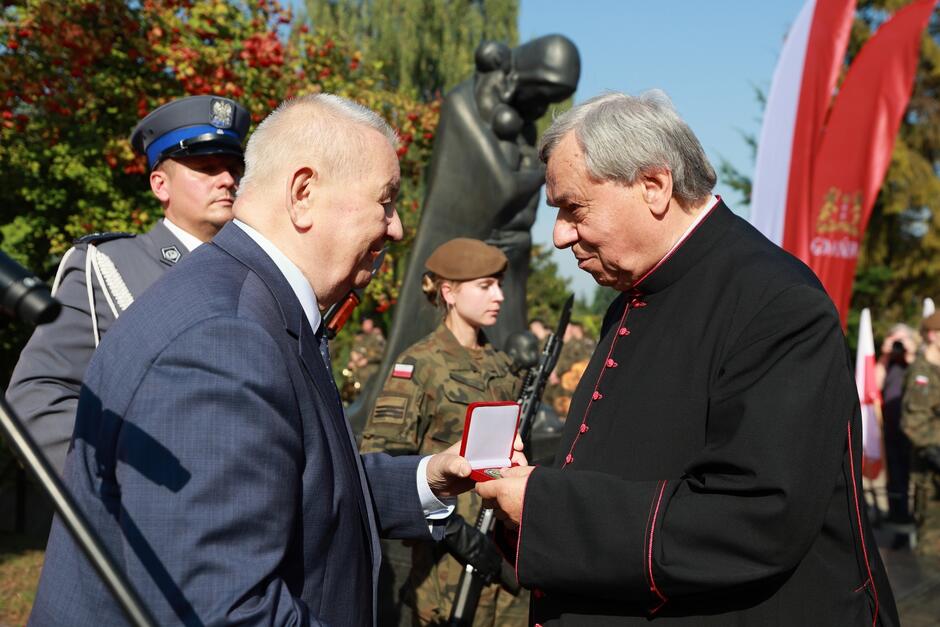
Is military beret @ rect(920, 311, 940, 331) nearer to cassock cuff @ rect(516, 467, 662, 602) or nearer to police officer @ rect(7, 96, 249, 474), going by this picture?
police officer @ rect(7, 96, 249, 474)

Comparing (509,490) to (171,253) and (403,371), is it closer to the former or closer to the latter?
(171,253)

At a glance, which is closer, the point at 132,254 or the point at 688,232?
the point at 688,232

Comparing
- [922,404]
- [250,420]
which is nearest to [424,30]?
[922,404]

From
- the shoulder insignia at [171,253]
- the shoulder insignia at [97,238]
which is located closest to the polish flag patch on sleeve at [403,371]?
the shoulder insignia at [171,253]

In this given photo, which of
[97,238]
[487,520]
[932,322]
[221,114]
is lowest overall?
[932,322]

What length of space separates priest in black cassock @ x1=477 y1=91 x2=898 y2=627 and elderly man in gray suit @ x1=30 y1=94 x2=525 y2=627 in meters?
0.49

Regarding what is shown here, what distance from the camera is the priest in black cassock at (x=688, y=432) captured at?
72.6 inches

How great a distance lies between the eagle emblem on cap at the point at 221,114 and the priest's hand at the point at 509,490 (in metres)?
1.73

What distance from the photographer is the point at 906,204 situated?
875 inches

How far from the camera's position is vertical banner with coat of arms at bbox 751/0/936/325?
31.0 ft

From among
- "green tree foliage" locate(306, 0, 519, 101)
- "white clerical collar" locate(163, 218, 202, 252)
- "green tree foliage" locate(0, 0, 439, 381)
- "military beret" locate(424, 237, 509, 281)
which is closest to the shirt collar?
"white clerical collar" locate(163, 218, 202, 252)

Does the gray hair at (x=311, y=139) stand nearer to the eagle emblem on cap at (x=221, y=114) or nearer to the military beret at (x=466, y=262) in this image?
the eagle emblem on cap at (x=221, y=114)

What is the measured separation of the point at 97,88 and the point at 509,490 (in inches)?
339

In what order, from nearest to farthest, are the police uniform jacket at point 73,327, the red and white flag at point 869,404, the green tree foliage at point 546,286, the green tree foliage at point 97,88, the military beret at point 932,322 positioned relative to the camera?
1. the police uniform jacket at point 73,327
2. the green tree foliage at point 97,88
3. the military beret at point 932,322
4. the red and white flag at point 869,404
5. the green tree foliage at point 546,286
